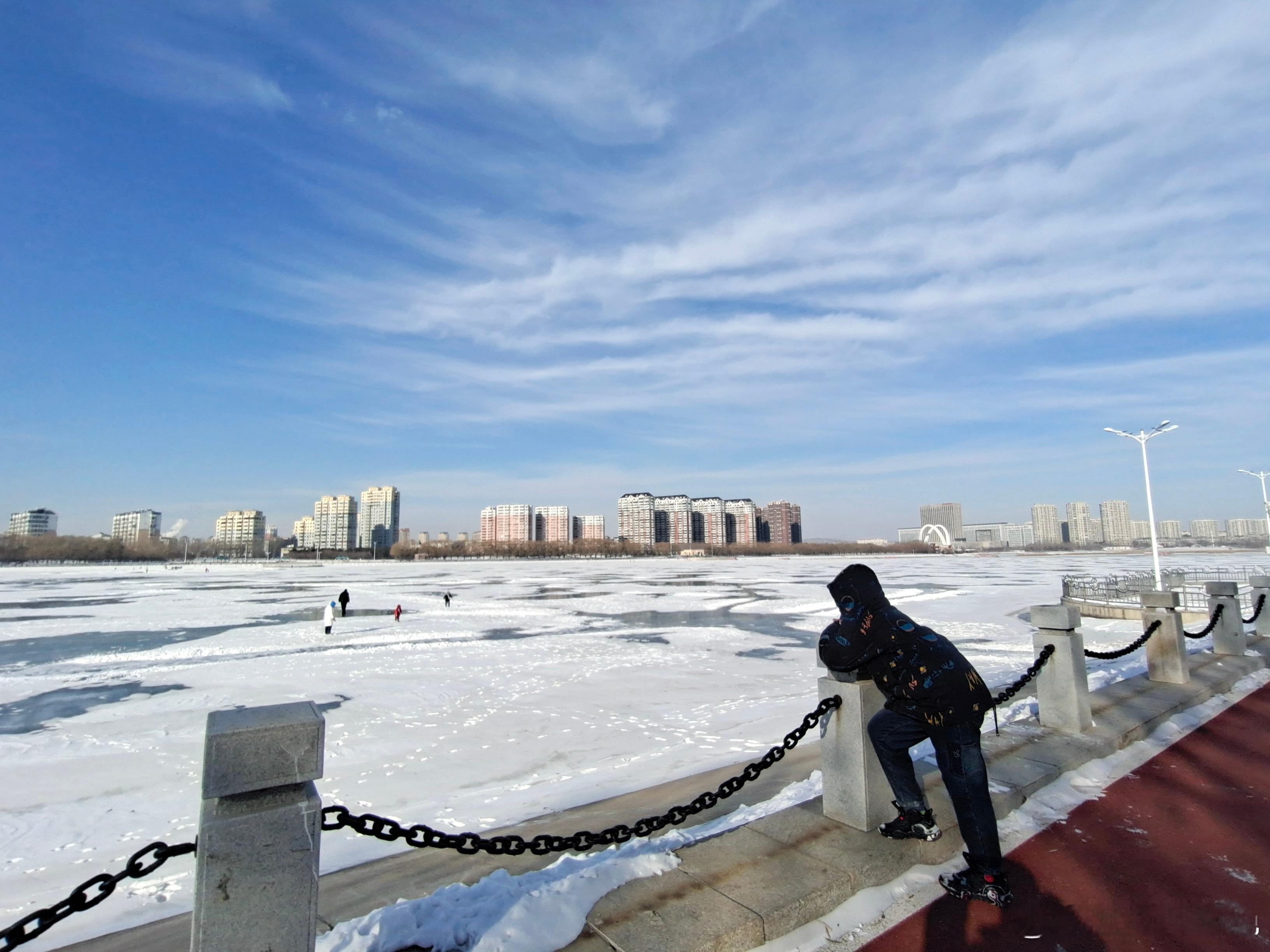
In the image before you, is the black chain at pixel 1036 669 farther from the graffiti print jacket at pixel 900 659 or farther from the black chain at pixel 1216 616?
the black chain at pixel 1216 616

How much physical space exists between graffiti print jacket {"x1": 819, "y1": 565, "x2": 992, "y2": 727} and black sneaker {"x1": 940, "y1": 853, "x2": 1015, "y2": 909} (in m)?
0.89

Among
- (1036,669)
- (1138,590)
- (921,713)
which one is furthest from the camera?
(1138,590)

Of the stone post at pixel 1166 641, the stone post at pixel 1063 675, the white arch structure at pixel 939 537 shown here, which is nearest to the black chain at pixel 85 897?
the stone post at pixel 1063 675

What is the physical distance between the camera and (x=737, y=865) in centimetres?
394

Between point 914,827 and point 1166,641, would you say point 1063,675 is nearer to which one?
point 1166,641

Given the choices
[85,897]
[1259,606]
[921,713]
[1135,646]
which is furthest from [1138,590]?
[85,897]

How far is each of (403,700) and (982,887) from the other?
975 cm

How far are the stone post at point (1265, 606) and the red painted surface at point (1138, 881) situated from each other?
8.60 meters

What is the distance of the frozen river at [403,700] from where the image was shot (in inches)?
254

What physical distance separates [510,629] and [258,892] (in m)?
18.9

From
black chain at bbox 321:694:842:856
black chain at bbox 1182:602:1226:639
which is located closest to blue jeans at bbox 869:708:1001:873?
black chain at bbox 321:694:842:856

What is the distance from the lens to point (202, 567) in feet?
301

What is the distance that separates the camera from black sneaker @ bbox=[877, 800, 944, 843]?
4.15 meters

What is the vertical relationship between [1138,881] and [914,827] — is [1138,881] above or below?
below
